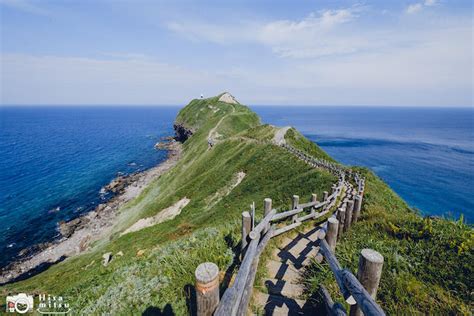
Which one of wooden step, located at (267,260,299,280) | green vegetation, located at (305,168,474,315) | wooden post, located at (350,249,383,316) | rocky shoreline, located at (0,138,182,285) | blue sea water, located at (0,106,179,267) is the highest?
wooden post, located at (350,249,383,316)

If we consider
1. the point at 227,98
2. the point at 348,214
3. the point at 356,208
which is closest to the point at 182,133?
the point at 227,98

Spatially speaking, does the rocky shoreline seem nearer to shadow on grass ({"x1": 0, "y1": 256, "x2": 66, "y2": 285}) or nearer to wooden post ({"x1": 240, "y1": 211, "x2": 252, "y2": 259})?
shadow on grass ({"x1": 0, "y1": 256, "x2": 66, "y2": 285})

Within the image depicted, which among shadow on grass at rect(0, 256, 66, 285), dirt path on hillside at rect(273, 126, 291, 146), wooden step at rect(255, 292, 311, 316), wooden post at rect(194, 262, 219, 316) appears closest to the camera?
wooden post at rect(194, 262, 219, 316)

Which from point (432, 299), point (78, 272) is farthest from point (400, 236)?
point (78, 272)

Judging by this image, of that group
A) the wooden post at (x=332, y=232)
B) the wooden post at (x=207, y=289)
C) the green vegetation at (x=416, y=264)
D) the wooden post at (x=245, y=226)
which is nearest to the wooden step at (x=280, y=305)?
the green vegetation at (x=416, y=264)

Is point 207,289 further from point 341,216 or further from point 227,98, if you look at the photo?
point 227,98

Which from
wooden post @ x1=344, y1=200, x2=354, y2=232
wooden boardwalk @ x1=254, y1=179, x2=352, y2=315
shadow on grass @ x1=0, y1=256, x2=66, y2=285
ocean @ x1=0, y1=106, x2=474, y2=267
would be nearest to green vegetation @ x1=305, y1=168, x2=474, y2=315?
wooden post @ x1=344, y1=200, x2=354, y2=232
